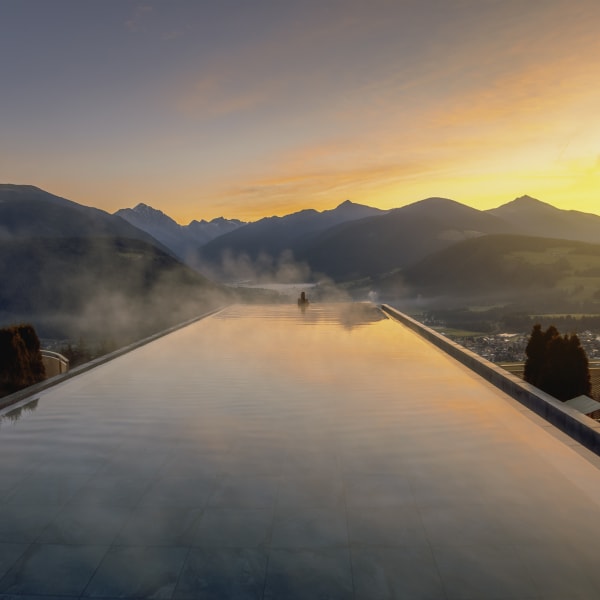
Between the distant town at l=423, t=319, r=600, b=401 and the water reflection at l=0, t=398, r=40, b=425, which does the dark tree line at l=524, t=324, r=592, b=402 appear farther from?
the water reflection at l=0, t=398, r=40, b=425

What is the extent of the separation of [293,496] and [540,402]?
4651 millimetres

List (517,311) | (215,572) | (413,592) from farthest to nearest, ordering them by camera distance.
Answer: (517,311), (215,572), (413,592)

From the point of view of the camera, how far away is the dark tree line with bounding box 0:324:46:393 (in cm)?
1069

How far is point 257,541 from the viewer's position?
4.07 meters

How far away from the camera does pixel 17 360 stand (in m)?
10.9

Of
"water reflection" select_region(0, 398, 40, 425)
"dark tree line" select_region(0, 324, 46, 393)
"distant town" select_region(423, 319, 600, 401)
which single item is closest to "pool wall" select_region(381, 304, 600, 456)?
"distant town" select_region(423, 319, 600, 401)

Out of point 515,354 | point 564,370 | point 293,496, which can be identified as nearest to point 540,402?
point 564,370

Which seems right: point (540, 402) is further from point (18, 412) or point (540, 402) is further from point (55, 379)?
point (55, 379)

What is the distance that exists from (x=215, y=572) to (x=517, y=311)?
111973mm

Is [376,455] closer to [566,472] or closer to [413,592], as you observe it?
[566,472]

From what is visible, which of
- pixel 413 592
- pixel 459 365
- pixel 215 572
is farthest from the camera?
pixel 459 365

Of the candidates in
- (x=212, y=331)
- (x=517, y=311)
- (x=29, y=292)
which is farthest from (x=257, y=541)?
(x=29, y=292)

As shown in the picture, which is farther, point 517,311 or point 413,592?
point 517,311

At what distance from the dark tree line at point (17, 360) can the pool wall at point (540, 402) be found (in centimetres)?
931
